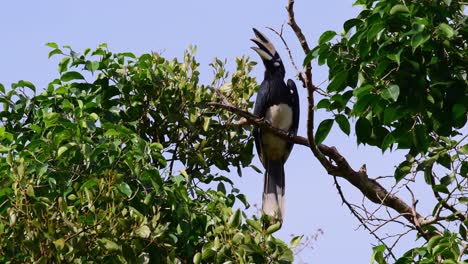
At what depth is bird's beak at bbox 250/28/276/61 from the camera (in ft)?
20.2

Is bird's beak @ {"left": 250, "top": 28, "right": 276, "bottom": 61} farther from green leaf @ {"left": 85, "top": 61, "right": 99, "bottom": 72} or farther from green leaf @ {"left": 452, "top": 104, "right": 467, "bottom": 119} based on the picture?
green leaf @ {"left": 452, "top": 104, "right": 467, "bottom": 119}

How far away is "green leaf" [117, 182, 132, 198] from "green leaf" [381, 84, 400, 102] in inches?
41.9

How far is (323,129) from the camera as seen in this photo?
313 centimetres

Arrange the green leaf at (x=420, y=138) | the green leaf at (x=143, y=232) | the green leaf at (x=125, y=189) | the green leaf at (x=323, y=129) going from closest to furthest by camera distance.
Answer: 1. the green leaf at (x=420, y=138)
2. the green leaf at (x=323, y=129)
3. the green leaf at (x=143, y=232)
4. the green leaf at (x=125, y=189)

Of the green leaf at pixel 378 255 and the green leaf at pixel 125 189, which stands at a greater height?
the green leaf at pixel 125 189

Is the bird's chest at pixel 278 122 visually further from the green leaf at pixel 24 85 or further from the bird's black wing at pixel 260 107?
the green leaf at pixel 24 85

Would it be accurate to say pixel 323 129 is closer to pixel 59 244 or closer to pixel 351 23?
pixel 351 23

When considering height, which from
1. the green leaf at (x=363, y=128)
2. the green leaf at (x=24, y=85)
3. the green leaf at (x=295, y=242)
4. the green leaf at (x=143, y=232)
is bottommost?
the green leaf at (x=143, y=232)

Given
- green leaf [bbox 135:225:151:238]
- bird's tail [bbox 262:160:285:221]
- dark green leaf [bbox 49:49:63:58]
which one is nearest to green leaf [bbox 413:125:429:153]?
green leaf [bbox 135:225:151:238]

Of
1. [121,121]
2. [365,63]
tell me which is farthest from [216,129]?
[365,63]

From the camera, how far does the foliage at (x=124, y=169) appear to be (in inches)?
126

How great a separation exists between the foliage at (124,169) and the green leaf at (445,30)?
3.45ft

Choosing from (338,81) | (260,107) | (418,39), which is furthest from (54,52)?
(418,39)

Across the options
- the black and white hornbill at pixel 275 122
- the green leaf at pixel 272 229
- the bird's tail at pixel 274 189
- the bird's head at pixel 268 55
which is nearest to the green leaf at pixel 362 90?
the green leaf at pixel 272 229
